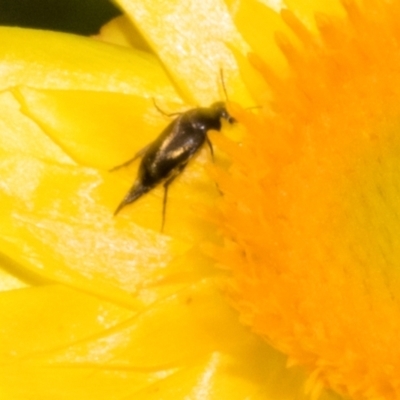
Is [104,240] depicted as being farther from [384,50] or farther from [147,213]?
[384,50]

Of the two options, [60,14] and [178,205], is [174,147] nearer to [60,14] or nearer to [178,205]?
[178,205]

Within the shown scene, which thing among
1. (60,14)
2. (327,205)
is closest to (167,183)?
(327,205)

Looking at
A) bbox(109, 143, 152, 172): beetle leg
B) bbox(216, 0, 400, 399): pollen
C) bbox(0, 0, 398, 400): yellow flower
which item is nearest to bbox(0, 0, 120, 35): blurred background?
bbox(0, 0, 398, 400): yellow flower

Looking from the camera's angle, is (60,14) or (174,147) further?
(60,14)

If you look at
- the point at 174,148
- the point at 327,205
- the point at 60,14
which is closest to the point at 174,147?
the point at 174,148

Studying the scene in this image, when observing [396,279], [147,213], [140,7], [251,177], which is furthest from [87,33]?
[396,279]

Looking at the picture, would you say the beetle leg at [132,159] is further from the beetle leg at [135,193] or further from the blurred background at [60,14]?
the blurred background at [60,14]
